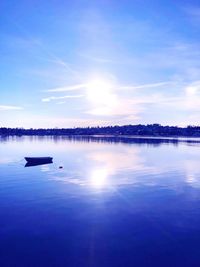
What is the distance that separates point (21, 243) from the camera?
1573 centimetres

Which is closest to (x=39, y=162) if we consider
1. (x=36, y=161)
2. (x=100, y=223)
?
(x=36, y=161)

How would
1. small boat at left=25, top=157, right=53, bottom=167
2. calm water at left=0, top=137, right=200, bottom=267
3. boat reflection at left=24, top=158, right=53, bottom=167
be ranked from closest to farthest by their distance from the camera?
calm water at left=0, top=137, right=200, bottom=267
boat reflection at left=24, top=158, right=53, bottom=167
small boat at left=25, top=157, right=53, bottom=167

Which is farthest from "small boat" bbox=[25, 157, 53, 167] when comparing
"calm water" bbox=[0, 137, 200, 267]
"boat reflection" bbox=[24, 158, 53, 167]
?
"calm water" bbox=[0, 137, 200, 267]

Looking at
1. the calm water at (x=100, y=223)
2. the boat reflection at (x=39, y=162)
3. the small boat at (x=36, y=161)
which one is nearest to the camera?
the calm water at (x=100, y=223)

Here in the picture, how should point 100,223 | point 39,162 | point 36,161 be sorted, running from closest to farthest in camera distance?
1. point 100,223
2. point 36,161
3. point 39,162

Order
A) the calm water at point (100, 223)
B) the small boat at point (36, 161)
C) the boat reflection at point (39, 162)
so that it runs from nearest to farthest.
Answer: the calm water at point (100, 223) → the boat reflection at point (39, 162) → the small boat at point (36, 161)

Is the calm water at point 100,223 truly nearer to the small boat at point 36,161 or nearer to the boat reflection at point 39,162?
the boat reflection at point 39,162

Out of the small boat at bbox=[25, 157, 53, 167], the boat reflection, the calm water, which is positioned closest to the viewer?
the calm water

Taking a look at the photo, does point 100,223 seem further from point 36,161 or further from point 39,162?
point 39,162

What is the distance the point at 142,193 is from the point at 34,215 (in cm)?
1188

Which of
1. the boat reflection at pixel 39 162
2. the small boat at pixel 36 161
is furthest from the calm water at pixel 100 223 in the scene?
the small boat at pixel 36 161

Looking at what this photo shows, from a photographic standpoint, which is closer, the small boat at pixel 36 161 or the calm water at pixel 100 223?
the calm water at pixel 100 223

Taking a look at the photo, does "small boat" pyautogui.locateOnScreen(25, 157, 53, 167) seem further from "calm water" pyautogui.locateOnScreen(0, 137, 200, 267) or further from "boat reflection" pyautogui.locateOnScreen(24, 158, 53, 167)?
"calm water" pyautogui.locateOnScreen(0, 137, 200, 267)

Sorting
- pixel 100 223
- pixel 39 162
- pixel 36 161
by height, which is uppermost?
pixel 36 161
